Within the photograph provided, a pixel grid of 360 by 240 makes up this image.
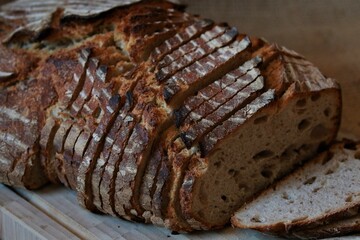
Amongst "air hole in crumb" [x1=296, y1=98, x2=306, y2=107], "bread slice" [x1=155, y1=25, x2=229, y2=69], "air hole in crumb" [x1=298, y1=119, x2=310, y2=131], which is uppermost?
"bread slice" [x1=155, y1=25, x2=229, y2=69]

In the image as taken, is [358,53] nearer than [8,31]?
No

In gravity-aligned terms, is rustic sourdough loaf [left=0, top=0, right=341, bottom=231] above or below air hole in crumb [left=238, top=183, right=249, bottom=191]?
above

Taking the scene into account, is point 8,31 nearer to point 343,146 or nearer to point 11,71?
point 11,71

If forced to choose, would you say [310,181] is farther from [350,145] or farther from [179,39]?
[179,39]

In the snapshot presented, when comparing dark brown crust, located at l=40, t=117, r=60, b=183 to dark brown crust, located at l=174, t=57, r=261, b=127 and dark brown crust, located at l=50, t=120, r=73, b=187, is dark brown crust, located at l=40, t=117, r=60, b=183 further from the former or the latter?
dark brown crust, located at l=174, t=57, r=261, b=127

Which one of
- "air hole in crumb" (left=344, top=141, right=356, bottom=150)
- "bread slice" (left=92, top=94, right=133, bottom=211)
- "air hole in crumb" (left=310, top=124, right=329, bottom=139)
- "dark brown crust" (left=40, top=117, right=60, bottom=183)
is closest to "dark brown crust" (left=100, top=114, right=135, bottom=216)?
"bread slice" (left=92, top=94, right=133, bottom=211)

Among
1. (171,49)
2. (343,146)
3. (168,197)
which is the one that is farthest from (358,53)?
(168,197)

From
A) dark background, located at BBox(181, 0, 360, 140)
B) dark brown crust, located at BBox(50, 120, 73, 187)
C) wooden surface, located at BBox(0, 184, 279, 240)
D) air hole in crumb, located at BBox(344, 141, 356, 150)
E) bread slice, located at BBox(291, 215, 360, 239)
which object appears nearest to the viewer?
bread slice, located at BBox(291, 215, 360, 239)

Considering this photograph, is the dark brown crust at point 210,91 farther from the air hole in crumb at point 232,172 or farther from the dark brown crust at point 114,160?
the air hole in crumb at point 232,172

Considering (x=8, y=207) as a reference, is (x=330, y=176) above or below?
above
